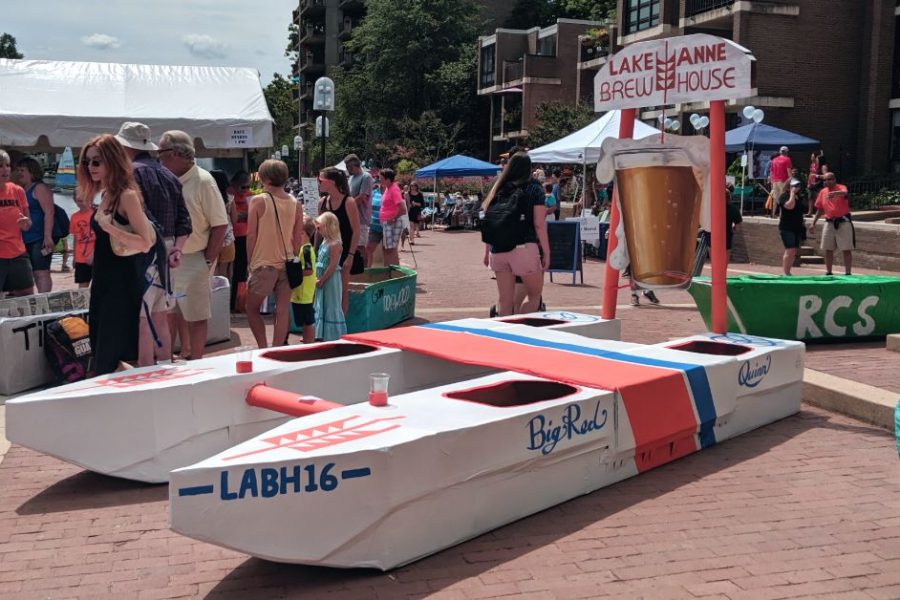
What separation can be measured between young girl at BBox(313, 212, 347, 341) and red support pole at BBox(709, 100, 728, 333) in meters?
3.15

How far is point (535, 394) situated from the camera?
205 inches

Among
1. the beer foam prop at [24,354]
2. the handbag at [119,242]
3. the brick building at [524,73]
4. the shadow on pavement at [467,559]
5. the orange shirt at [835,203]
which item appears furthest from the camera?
the brick building at [524,73]

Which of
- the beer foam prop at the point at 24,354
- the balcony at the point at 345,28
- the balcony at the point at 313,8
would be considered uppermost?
the balcony at the point at 313,8

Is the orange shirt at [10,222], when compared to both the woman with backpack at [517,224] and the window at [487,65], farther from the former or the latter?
the window at [487,65]

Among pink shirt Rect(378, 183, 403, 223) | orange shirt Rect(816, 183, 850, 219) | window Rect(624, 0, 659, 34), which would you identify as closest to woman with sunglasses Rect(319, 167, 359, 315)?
pink shirt Rect(378, 183, 403, 223)

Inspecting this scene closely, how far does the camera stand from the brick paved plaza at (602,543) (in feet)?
12.5

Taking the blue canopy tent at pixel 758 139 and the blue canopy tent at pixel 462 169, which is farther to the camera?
the blue canopy tent at pixel 462 169

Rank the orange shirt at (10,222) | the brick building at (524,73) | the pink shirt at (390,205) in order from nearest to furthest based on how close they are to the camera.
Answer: the orange shirt at (10,222) < the pink shirt at (390,205) < the brick building at (524,73)

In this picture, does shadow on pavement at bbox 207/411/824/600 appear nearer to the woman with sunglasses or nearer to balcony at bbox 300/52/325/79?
the woman with sunglasses

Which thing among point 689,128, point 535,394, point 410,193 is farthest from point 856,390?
point 689,128

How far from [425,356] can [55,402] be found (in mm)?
2330

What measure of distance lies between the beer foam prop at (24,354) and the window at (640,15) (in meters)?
30.5

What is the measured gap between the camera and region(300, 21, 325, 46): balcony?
269ft

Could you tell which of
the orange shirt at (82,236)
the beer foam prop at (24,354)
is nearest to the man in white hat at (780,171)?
the orange shirt at (82,236)
